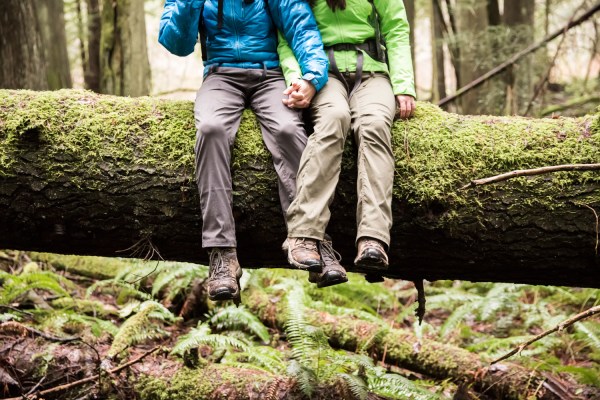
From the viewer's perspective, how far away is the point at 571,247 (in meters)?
3.76

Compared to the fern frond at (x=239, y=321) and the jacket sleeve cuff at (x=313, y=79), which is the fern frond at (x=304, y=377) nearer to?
the fern frond at (x=239, y=321)

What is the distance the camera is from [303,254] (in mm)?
3455

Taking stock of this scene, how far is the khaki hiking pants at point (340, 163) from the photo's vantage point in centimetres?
354

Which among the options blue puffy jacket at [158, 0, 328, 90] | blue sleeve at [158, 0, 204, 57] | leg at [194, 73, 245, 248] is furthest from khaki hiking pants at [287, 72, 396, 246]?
blue sleeve at [158, 0, 204, 57]

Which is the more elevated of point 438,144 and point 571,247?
point 438,144

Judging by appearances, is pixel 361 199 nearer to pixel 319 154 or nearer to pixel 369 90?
pixel 319 154

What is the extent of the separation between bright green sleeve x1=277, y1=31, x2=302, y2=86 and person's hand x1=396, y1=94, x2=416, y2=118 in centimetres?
80

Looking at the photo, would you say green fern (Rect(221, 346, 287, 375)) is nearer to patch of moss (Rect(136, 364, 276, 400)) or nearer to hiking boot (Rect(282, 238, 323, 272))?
patch of moss (Rect(136, 364, 276, 400))

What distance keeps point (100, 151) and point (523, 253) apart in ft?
10.0

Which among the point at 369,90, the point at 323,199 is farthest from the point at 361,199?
the point at 369,90

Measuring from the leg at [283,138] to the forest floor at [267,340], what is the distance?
1.34m

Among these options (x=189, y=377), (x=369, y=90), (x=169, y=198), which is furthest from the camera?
(x=189, y=377)

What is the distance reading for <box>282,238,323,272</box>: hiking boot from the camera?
3402mm

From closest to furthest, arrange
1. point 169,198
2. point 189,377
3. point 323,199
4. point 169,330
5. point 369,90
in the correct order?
1. point 323,199
2. point 169,198
3. point 369,90
4. point 189,377
5. point 169,330
